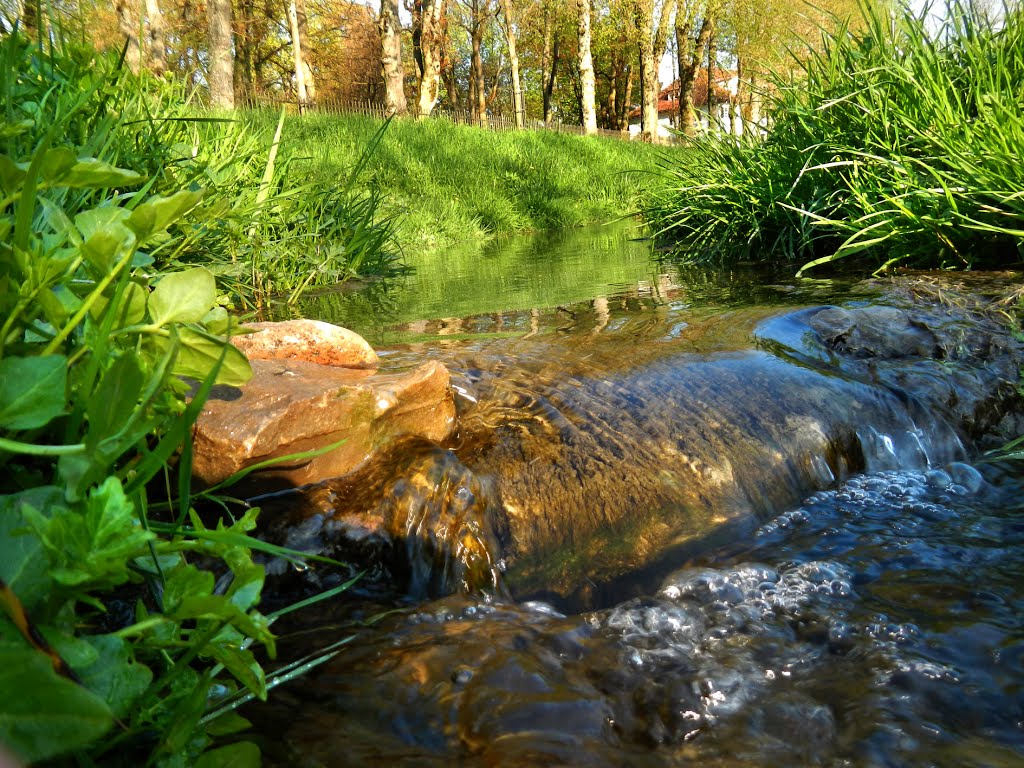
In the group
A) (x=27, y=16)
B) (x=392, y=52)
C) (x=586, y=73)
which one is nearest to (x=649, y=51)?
(x=586, y=73)

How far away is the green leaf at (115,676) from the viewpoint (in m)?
0.81

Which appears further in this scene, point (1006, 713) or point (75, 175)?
point (1006, 713)

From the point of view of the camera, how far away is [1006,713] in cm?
140

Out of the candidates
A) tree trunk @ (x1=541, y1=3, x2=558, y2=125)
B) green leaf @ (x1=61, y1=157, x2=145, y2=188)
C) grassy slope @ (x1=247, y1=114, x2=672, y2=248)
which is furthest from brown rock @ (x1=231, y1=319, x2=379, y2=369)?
tree trunk @ (x1=541, y1=3, x2=558, y2=125)

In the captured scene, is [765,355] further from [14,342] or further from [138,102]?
[138,102]

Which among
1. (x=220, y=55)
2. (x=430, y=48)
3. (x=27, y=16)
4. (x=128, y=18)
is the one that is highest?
(x=430, y=48)

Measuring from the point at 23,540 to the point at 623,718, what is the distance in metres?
1.02

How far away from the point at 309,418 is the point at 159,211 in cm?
111

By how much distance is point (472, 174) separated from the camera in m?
13.5

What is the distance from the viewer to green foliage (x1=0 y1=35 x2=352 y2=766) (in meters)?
0.74

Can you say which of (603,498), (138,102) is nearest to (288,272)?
(138,102)

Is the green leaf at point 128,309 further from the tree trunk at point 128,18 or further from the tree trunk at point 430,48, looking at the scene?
the tree trunk at point 430,48

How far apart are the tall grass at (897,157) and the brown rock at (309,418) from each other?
2783 mm

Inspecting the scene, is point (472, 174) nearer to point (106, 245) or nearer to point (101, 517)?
point (106, 245)
